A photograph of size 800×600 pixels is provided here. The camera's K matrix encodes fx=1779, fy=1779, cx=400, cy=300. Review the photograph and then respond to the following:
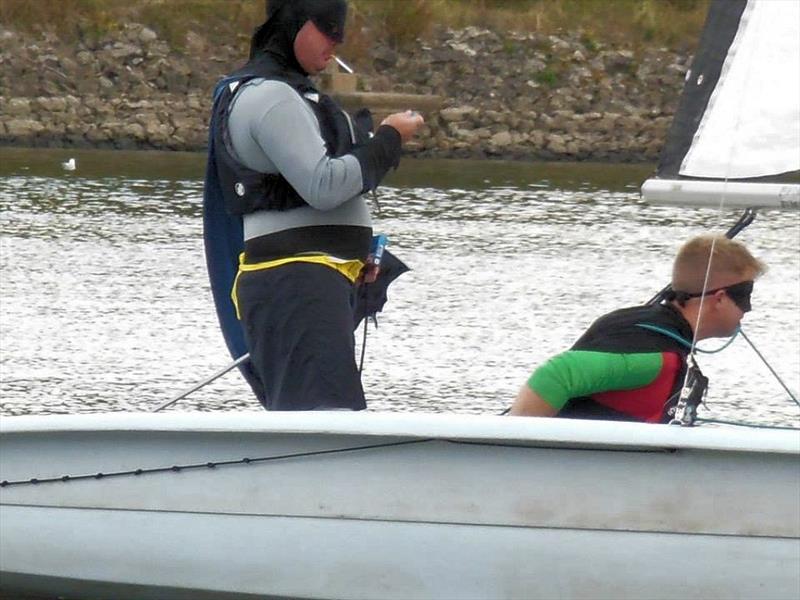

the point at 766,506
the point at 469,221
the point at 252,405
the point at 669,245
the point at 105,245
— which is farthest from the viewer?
the point at 469,221

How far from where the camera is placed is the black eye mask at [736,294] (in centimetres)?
422

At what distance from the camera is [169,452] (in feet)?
13.4

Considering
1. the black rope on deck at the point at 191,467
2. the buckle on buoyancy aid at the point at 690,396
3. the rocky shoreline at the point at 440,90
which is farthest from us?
the rocky shoreline at the point at 440,90

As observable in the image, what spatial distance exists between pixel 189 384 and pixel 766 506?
4621mm

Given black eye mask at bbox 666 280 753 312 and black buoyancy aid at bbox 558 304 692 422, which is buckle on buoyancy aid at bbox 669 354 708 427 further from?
black eye mask at bbox 666 280 753 312

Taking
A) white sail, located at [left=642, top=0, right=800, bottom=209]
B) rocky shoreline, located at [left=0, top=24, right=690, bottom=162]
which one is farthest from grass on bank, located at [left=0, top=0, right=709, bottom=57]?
white sail, located at [left=642, top=0, right=800, bottom=209]

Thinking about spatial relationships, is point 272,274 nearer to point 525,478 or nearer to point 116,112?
point 525,478

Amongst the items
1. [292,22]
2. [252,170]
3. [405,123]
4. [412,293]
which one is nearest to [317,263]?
[252,170]

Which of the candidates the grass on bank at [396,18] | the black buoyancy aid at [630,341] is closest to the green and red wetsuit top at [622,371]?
the black buoyancy aid at [630,341]

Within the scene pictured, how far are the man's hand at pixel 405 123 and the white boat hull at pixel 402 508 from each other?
83 centimetres

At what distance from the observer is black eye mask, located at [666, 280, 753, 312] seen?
4.22 metres

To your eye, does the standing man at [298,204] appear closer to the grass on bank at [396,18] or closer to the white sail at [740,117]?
the white sail at [740,117]

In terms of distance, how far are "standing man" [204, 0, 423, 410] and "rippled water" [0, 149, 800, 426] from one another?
10.3ft

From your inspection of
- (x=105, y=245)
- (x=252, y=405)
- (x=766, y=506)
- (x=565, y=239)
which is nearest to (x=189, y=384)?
(x=252, y=405)
